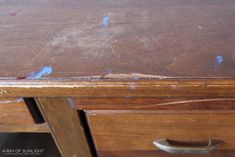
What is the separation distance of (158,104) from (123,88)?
0.06m

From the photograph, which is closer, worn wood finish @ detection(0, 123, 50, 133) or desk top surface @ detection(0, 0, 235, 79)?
desk top surface @ detection(0, 0, 235, 79)

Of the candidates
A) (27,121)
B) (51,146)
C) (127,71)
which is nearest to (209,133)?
(127,71)

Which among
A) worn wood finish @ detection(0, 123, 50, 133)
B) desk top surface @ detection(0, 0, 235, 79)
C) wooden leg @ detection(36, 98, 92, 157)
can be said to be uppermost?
desk top surface @ detection(0, 0, 235, 79)

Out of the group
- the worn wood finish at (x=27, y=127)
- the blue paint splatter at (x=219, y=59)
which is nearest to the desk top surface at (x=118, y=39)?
the blue paint splatter at (x=219, y=59)

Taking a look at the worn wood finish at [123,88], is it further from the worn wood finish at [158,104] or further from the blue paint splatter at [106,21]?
the blue paint splatter at [106,21]

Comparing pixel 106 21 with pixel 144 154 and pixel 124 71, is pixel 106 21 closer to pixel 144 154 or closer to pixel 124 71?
pixel 124 71

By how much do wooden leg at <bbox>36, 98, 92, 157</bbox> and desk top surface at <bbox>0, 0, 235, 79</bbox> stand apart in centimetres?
6

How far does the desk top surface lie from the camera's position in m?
0.37

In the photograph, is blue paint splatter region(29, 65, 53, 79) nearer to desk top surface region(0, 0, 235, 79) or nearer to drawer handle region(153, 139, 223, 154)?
desk top surface region(0, 0, 235, 79)

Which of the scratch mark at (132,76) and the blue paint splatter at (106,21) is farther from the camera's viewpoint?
the blue paint splatter at (106,21)

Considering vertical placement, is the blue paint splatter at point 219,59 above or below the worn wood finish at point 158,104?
above

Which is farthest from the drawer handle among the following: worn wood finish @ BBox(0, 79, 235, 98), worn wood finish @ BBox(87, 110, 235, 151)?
worn wood finish @ BBox(0, 79, 235, 98)

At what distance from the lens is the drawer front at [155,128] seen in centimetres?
41

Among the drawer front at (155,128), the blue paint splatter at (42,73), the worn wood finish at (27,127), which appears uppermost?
the blue paint splatter at (42,73)
